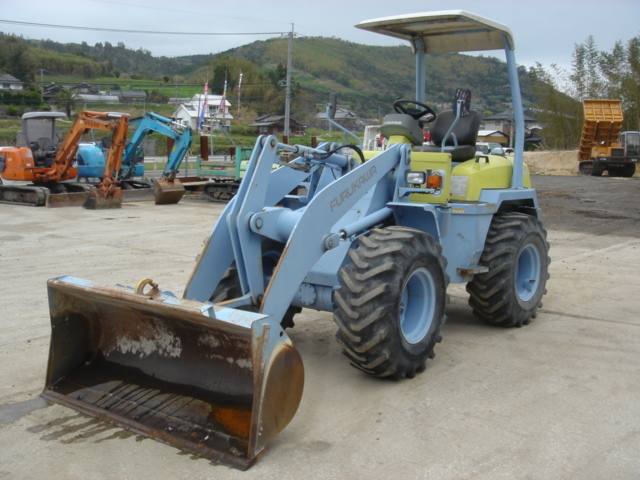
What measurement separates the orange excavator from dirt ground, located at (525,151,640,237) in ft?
34.4

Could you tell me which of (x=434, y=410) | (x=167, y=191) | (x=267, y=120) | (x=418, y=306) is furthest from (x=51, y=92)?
(x=434, y=410)

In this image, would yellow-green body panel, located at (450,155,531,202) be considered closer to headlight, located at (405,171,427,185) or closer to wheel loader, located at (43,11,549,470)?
wheel loader, located at (43,11,549,470)

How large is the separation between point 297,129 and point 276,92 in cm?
980

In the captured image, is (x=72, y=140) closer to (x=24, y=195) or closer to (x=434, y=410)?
(x=24, y=195)

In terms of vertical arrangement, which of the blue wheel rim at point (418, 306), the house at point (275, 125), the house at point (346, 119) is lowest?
the blue wheel rim at point (418, 306)

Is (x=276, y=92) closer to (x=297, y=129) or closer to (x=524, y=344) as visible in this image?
(x=297, y=129)

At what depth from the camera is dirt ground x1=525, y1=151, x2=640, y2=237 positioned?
1409cm

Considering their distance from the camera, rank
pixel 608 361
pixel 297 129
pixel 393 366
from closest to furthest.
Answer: pixel 393 366 < pixel 608 361 < pixel 297 129

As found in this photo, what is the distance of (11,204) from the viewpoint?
17.6 metres

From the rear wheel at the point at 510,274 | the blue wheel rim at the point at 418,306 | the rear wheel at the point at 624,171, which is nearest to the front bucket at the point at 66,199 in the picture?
the rear wheel at the point at 510,274

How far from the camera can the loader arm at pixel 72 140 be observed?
57.0ft

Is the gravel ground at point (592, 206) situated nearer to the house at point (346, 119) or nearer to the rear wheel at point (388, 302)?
the house at point (346, 119)

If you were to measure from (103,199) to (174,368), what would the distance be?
42.7 ft

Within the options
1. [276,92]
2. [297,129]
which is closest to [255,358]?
[297,129]
